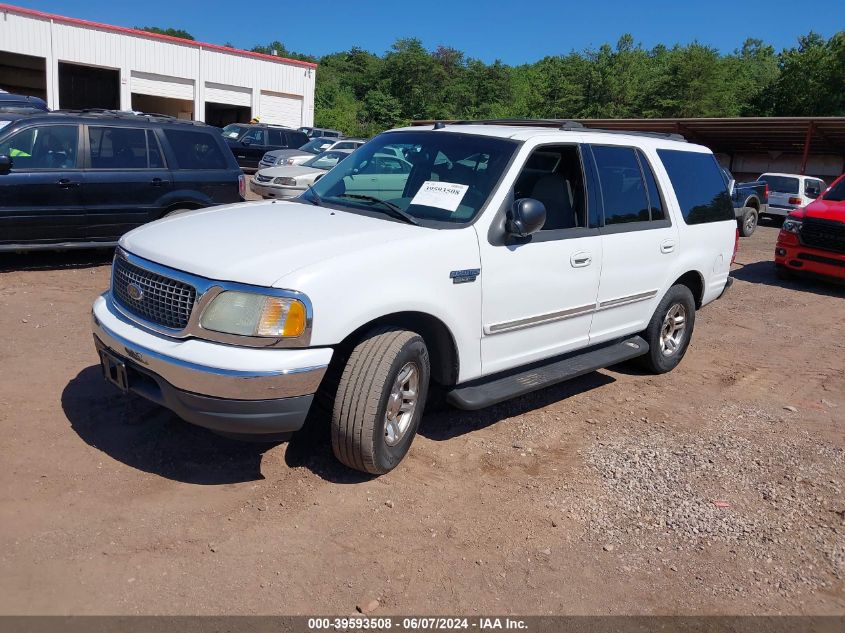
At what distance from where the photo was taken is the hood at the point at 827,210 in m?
10.3

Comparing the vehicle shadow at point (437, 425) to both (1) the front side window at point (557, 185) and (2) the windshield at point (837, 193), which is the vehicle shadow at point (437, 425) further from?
(2) the windshield at point (837, 193)

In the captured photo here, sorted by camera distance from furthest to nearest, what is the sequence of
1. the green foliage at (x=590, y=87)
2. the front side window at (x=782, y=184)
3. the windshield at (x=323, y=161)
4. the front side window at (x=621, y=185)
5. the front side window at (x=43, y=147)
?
the green foliage at (x=590, y=87), the front side window at (x=782, y=184), the windshield at (x=323, y=161), the front side window at (x=43, y=147), the front side window at (x=621, y=185)

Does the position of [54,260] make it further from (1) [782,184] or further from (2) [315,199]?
(1) [782,184]

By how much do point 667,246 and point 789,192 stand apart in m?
18.3

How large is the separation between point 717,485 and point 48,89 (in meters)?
34.7

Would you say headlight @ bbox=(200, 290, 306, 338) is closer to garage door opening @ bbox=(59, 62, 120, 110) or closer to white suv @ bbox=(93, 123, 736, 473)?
white suv @ bbox=(93, 123, 736, 473)

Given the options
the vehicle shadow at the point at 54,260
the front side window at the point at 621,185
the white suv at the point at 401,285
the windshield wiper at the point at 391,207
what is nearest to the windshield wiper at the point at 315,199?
the white suv at the point at 401,285

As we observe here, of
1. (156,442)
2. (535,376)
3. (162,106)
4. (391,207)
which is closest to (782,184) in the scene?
(535,376)

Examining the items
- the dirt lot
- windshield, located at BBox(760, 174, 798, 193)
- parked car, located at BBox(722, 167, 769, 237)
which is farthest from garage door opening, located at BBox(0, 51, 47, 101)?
the dirt lot

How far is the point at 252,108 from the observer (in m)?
37.9

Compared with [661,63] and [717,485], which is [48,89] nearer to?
[717,485]

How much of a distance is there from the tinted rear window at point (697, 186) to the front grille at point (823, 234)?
4764 mm

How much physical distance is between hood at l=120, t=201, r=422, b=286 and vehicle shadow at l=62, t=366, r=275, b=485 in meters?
1.11

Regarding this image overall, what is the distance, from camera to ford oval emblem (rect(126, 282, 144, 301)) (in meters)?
3.79
